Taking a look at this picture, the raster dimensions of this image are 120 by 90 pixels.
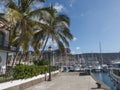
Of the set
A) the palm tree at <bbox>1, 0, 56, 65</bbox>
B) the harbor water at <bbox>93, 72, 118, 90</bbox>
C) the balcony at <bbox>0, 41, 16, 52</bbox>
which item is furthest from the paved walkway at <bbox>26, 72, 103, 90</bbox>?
the harbor water at <bbox>93, 72, 118, 90</bbox>

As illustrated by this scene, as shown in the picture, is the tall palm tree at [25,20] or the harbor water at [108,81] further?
the harbor water at [108,81]

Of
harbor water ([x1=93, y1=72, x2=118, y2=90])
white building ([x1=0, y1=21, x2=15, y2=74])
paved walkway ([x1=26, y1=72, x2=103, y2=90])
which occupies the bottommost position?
harbor water ([x1=93, y1=72, x2=118, y2=90])

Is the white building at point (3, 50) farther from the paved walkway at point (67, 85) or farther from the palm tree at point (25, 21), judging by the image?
the paved walkway at point (67, 85)

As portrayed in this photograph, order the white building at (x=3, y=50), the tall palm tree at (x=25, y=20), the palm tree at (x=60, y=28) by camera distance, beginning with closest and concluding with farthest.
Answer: the tall palm tree at (x=25, y=20) → the white building at (x=3, y=50) → the palm tree at (x=60, y=28)

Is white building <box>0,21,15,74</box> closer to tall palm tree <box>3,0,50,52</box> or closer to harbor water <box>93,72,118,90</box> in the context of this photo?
tall palm tree <box>3,0,50,52</box>

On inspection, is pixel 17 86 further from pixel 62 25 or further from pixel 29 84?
pixel 62 25

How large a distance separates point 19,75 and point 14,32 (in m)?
4.49

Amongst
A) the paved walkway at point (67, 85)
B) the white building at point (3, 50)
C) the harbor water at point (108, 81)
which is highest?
the white building at point (3, 50)

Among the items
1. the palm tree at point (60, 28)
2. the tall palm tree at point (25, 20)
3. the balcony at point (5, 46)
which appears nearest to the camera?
the tall palm tree at point (25, 20)

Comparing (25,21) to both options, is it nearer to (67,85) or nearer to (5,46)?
(5,46)

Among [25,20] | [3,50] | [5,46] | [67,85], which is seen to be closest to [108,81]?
[67,85]

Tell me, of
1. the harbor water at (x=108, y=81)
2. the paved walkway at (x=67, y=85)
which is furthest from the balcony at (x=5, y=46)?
the harbor water at (x=108, y=81)

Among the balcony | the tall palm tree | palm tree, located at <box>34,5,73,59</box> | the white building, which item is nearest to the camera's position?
the tall palm tree

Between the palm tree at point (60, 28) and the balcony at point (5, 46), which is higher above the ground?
the palm tree at point (60, 28)
